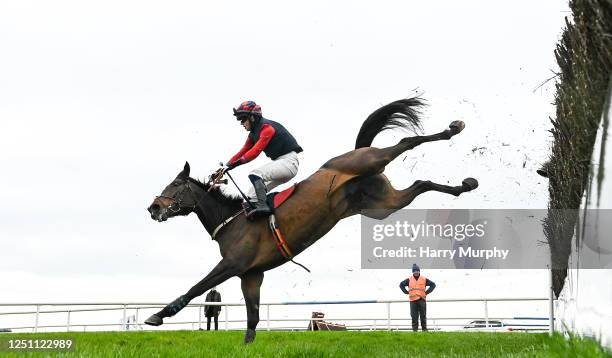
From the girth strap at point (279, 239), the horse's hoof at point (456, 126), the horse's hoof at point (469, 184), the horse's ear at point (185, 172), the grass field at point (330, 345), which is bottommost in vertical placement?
the grass field at point (330, 345)

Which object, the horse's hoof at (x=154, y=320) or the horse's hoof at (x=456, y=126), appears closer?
the horse's hoof at (x=154, y=320)

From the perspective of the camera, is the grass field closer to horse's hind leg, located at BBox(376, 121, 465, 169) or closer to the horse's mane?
the horse's mane

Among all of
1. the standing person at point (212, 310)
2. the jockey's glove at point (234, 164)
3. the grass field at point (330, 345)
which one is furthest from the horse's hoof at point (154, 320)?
the standing person at point (212, 310)

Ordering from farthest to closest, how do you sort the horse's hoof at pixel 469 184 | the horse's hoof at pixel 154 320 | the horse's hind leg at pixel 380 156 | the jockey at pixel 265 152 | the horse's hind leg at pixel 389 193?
the horse's hoof at pixel 469 184 < the horse's hind leg at pixel 389 193 < the horse's hind leg at pixel 380 156 < the jockey at pixel 265 152 < the horse's hoof at pixel 154 320

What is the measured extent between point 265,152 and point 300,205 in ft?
2.65

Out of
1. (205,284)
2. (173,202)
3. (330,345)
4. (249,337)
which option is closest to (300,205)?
(205,284)

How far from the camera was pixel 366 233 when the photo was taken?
33.4ft

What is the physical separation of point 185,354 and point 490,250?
5163 millimetres

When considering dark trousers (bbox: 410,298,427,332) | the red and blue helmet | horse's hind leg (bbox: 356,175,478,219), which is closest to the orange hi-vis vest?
dark trousers (bbox: 410,298,427,332)

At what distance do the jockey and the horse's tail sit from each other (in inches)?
41.0

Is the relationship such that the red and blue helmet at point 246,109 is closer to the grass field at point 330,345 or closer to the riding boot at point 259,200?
the riding boot at point 259,200

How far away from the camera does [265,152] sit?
325 inches

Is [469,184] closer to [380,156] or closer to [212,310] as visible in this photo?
[380,156]

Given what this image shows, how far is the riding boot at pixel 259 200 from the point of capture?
787cm
